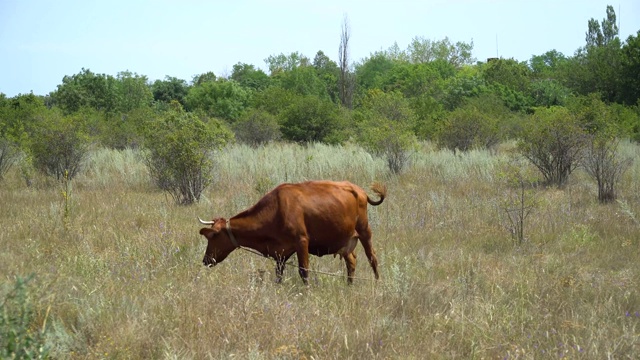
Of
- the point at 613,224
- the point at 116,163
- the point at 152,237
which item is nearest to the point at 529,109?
the point at 116,163

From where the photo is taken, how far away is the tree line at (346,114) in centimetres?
1484

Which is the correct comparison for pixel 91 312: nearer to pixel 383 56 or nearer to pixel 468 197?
pixel 468 197

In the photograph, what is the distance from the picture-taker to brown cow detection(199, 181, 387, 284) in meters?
6.00

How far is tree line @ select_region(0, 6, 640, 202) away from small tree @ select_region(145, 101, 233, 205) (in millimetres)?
35

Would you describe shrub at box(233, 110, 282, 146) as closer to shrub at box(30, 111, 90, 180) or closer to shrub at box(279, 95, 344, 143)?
shrub at box(279, 95, 344, 143)

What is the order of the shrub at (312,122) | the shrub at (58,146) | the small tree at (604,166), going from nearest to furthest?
the small tree at (604,166)
the shrub at (58,146)
the shrub at (312,122)

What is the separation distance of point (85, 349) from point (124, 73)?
200 feet

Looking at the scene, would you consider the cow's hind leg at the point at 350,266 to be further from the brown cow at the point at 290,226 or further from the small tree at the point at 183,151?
the small tree at the point at 183,151

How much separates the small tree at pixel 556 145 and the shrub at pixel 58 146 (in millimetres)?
11151

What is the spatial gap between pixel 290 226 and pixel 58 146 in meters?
11.4

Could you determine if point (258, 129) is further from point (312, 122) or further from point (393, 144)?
point (393, 144)

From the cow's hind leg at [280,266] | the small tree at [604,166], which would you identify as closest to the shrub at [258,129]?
the small tree at [604,166]

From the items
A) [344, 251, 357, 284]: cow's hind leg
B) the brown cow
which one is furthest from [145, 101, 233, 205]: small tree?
[344, 251, 357, 284]: cow's hind leg

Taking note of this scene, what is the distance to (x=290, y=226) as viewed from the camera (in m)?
5.95
